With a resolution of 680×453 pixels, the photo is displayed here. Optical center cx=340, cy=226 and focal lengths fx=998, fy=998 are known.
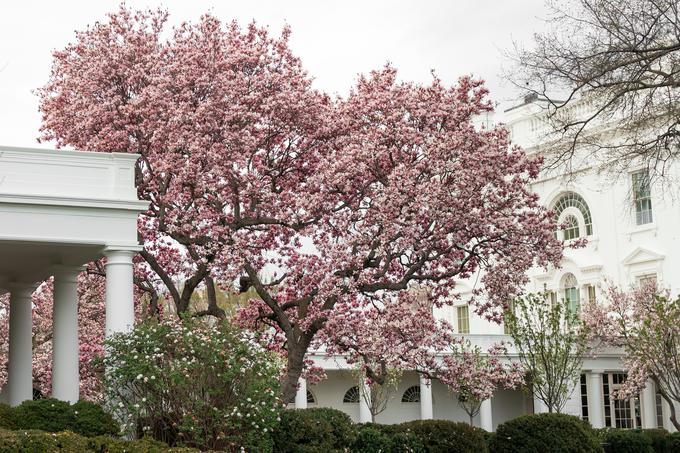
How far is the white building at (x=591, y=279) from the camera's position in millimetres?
35000

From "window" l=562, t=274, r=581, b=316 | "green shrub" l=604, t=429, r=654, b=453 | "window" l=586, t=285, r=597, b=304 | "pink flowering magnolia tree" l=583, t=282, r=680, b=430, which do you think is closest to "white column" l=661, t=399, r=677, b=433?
"pink flowering magnolia tree" l=583, t=282, r=680, b=430

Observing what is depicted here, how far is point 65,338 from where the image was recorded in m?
17.6

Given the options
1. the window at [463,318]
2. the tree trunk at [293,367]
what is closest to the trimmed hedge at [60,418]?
the tree trunk at [293,367]

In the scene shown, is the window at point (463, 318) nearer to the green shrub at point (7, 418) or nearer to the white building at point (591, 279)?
the white building at point (591, 279)

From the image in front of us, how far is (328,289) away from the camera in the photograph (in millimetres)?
17781

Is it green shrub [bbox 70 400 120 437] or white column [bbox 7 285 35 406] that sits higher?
white column [bbox 7 285 35 406]

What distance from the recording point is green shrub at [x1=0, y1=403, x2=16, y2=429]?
1384cm

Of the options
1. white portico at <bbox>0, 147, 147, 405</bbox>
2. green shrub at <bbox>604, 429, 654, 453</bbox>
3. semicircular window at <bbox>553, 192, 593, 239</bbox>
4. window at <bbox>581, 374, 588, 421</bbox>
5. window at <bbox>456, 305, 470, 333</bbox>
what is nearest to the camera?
white portico at <bbox>0, 147, 147, 405</bbox>

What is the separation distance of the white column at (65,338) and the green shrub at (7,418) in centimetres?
233

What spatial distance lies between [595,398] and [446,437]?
2130 cm

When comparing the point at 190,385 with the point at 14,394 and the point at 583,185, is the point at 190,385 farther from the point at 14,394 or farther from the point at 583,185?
the point at 583,185

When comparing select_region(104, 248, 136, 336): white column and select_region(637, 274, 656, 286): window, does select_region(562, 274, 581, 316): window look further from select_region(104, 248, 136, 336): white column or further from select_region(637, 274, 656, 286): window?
select_region(104, 248, 136, 336): white column

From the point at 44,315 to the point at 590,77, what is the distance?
61.3 feet

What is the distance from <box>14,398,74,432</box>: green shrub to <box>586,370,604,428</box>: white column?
25.9 meters
